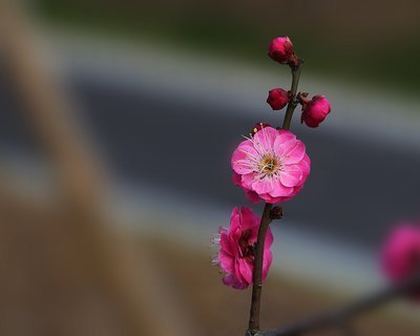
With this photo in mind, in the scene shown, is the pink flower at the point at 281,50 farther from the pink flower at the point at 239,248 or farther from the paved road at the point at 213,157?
the paved road at the point at 213,157

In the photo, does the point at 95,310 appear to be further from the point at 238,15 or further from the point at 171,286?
the point at 238,15

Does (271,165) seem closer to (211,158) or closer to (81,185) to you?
(81,185)

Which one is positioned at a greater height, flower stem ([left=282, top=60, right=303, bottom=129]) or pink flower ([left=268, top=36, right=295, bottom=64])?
pink flower ([left=268, top=36, right=295, bottom=64])

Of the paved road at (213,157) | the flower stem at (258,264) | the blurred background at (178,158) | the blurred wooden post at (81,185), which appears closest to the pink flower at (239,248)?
the flower stem at (258,264)

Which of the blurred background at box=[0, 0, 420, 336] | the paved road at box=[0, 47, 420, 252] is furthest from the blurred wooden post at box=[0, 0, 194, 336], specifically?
the paved road at box=[0, 47, 420, 252]

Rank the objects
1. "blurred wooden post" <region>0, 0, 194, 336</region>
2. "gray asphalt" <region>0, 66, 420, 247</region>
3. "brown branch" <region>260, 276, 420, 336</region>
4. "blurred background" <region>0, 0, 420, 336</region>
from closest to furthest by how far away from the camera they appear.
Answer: "brown branch" <region>260, 276, 420, 336</region>, "blurred wooden post" <region>0, 0, 194, 336</region>, "blurred background" <region>0, 0, 420, 336</region>, "gray asphalt" <region>0, 66, 420, 247</region>

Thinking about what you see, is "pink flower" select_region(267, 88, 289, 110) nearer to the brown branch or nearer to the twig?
the twig

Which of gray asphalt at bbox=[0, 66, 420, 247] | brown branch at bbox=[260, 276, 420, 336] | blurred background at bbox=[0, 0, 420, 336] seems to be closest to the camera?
brown branch at bbox=[260, 276, 420, 336]
